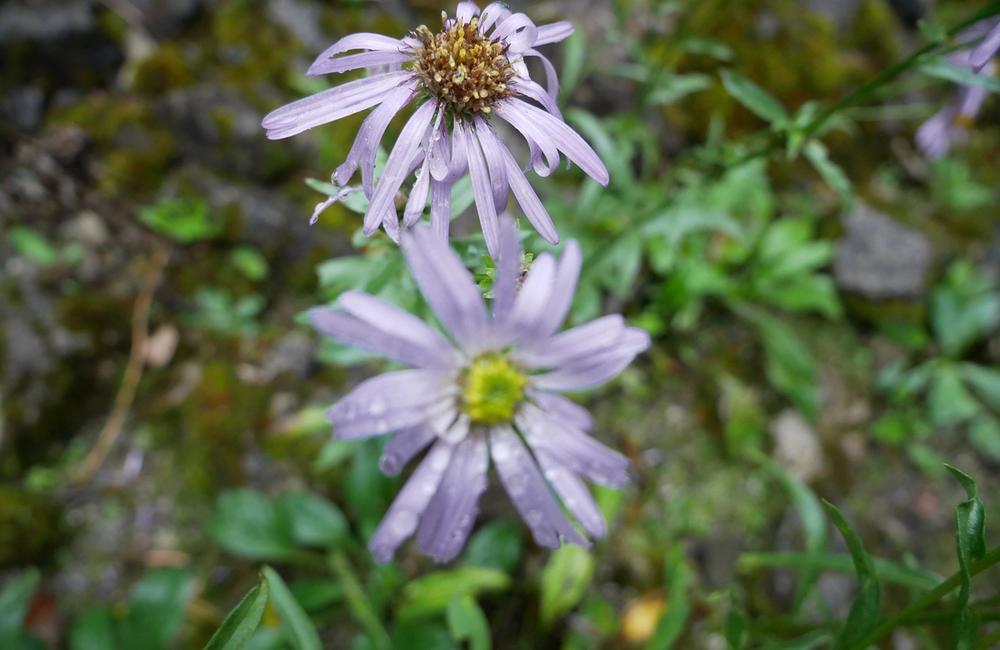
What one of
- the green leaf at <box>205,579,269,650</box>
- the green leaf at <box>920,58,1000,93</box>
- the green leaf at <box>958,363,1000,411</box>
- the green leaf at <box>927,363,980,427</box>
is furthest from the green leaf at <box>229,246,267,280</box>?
the green leaf at <box>958,363,1000,411</box>

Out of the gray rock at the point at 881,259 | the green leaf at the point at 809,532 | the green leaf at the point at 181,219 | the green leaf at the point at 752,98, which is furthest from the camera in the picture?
the gray rock at the point at 881,259

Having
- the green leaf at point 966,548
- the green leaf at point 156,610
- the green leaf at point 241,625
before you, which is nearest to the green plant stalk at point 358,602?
the green leaf at point 156,610

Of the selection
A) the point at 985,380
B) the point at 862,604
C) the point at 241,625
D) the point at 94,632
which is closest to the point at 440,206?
the point at 241,625

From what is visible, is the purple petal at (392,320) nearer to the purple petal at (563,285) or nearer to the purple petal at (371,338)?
the purple petal at (371,338)

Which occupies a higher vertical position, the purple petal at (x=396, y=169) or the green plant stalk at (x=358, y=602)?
the purple petal at (x=396, y=169)

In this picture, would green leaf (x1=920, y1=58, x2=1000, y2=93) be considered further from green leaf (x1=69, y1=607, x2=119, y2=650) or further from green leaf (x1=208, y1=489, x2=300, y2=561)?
green leaf (x1=69, y1=607, x2=119, y2=650)

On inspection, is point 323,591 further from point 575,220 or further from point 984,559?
point 984,559

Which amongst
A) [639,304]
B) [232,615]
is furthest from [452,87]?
[639,304]
